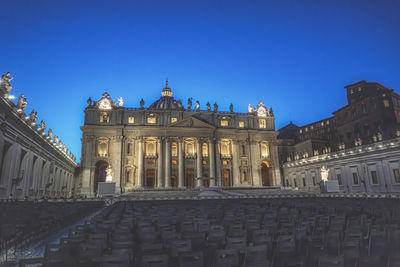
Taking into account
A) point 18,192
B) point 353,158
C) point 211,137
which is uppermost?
point 211,137

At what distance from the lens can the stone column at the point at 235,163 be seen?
203 feet

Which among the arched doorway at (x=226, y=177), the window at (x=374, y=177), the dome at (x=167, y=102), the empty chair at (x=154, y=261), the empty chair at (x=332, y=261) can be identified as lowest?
the empty chair at (x=332, y=261)

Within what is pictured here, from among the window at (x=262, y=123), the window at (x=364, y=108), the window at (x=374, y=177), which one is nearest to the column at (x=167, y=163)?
the window at (x=262, y=123)

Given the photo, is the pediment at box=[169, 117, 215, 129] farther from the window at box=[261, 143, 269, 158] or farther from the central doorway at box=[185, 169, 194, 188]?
the window at box=[261, 143, 269, 158]

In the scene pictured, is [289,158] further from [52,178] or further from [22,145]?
[22,145]

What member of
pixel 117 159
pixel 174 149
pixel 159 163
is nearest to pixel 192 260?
pixel 159 163

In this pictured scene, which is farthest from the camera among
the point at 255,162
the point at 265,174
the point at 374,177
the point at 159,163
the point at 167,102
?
the point at 167,102

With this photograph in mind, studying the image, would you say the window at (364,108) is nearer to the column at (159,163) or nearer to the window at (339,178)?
the window at (339,178)

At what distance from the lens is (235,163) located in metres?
62.9

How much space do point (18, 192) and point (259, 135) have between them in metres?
52.9

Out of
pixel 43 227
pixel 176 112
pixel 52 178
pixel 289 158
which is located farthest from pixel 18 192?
pixel 289 158

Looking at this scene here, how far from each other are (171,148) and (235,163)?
1603cm

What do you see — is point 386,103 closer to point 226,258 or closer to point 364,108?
point 364,108

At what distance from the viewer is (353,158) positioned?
46.5 meters
